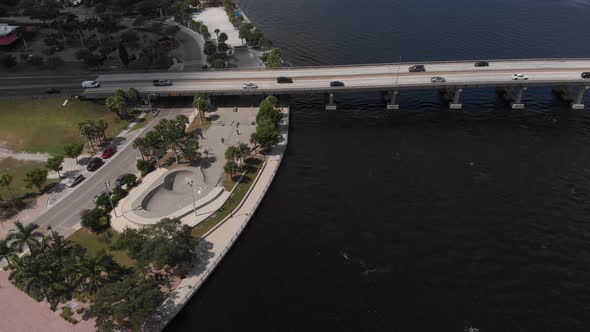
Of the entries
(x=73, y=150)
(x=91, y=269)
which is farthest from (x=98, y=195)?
(x=91, y=269)

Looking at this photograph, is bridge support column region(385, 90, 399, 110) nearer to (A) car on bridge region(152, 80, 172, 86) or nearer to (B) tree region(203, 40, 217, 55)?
(B) tree region(203, 40, 217, 55)

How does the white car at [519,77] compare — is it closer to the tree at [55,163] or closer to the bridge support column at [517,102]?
the bridge support column at [517,102]

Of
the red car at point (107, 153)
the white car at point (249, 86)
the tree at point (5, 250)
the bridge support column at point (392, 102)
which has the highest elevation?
the white car at point (249, 86)

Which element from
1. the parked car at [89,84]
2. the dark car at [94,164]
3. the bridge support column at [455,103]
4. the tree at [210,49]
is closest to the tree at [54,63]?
the parked car at [89,84]

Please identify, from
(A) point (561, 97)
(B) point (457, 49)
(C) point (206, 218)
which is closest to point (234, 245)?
(C) point (206, 218)

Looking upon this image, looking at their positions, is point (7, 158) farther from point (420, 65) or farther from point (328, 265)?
point (420, 65)

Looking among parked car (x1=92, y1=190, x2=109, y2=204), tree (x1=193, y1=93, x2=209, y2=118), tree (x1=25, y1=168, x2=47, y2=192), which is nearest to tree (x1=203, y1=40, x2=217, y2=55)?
tree (x1=193, y1=93, x2=209, y2=118)
